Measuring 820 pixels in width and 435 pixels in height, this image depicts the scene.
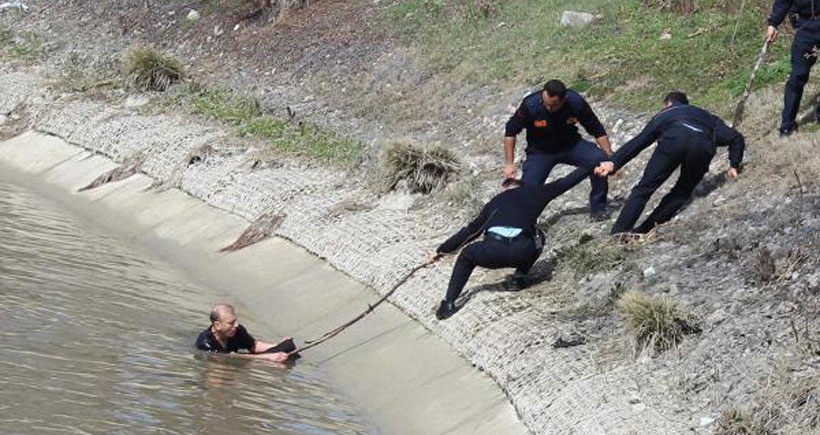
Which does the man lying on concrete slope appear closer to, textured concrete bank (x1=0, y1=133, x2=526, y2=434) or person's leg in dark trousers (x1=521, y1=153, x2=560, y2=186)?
textured concrete bank (x1=0, y1=133, x2=526, y2=434)

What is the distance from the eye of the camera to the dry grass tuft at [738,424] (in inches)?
364

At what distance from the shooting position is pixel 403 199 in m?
17.6

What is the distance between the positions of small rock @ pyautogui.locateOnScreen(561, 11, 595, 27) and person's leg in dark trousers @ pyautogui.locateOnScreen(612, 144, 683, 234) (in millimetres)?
9028

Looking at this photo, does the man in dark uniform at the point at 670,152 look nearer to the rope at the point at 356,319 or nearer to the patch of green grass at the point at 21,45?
the rope at the point at 356,319

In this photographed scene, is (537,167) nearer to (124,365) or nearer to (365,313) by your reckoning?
(365,313)

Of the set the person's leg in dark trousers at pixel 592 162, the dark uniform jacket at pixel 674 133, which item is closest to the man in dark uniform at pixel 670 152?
the dark uniform jacket at pixel 674 133

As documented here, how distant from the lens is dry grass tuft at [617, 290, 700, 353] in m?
11.0

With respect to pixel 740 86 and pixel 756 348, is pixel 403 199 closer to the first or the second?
pixel 740 86

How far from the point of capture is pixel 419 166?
17609mm

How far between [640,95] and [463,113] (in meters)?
3.24

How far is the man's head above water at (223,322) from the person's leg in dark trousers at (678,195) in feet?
13.4

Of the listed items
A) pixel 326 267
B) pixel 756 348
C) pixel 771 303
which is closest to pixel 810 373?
pixel 756 348

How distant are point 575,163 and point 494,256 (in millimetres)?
1951

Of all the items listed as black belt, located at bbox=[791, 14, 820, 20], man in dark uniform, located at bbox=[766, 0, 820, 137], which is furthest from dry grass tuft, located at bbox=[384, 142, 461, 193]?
black belt, located at bbox=[791, 14, 820, 20]
